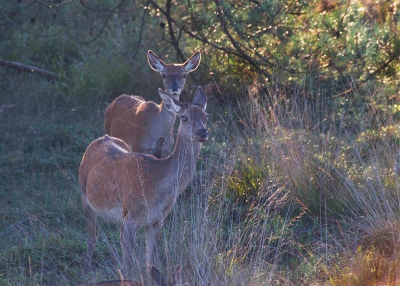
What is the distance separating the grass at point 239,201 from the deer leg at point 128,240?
0.33 feet

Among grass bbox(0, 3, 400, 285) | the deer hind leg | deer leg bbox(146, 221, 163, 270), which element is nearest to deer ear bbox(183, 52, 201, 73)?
grass bbox(0, 3, 400, 285)

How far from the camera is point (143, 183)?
5.89 meters

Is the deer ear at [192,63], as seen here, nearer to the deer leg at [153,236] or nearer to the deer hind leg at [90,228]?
the deer hind leg at [90,228]

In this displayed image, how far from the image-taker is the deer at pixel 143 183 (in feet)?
19.0

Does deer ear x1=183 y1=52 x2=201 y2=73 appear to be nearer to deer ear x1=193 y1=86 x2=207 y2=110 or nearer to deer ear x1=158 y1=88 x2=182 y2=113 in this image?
deer ear x1=193 y1=86 x2=207 y2=110

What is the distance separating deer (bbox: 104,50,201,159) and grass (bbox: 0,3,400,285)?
0.55 m

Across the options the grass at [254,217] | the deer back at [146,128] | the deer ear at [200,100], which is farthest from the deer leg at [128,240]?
the deer back at [146,128]

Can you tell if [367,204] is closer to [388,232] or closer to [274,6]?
[388,232]

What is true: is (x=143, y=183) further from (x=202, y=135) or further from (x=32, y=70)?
(x=32, y=70)

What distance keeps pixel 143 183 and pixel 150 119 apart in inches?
123

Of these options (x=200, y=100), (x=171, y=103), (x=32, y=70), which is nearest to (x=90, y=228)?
(x=171, y=103)

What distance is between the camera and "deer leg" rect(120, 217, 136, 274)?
5496 millimetres

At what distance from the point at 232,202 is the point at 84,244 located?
1604 mm

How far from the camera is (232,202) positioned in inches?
284
